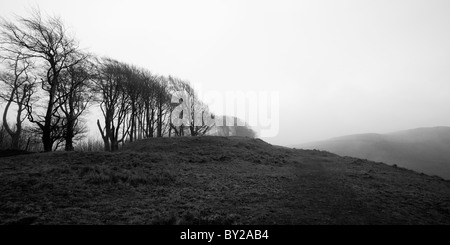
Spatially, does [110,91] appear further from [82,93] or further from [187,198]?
[187,198]

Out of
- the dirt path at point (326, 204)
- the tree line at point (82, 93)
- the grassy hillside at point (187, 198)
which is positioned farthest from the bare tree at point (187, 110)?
the dirt path at point (326, 204)

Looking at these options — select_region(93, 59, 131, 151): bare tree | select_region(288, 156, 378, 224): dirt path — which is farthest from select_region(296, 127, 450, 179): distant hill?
select_region(93, 59, 131, 151): bare tree

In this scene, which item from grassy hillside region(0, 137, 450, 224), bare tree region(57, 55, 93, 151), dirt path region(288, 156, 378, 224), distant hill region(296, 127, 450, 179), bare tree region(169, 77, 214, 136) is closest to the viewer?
grassy hillside region(0, 137, 450, 224)

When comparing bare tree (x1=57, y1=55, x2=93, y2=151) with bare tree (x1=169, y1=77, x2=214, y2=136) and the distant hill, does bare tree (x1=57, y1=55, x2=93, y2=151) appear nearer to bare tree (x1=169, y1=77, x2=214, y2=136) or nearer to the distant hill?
bare tree (x1=169, y1=77, x2=214, y2=136)

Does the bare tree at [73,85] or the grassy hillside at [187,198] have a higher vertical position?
the bare tree at [73,85]

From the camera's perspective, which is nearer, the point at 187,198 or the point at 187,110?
the point at 187,198

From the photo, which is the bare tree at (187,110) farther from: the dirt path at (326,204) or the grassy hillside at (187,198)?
the dirt path at (326,204)

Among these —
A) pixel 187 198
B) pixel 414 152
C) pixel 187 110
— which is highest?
pixel 187 110

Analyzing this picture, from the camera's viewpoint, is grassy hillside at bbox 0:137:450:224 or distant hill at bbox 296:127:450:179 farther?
distant hill at bbox 296:127:450:179

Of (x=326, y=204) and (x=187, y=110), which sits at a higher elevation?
(x=187, y=110)

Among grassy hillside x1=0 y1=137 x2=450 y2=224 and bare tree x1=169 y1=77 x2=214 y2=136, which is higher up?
bare tree x1=169 y1=77 x2=214 y2=136

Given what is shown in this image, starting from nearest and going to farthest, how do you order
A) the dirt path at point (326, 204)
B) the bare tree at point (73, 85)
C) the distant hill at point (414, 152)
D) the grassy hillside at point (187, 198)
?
1. the grassy hillside at point (187, 198)
2. the dirt path at point (326, 204)
3. the bare tree at point (73, 85)
4. the distant hill at point (414, 152)

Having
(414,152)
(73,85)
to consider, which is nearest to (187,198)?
(73,85)

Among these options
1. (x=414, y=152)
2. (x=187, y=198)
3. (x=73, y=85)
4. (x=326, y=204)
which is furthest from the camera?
(x=414, y=152)
